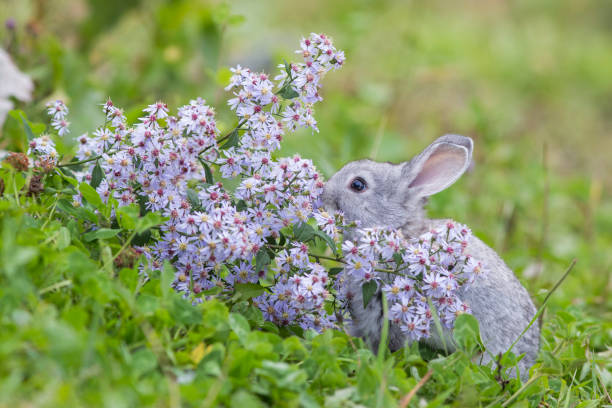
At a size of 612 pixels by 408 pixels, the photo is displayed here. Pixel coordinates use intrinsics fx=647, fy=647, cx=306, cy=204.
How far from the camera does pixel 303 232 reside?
10.6 feet

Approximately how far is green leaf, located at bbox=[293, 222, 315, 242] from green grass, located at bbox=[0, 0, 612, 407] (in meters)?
0.44

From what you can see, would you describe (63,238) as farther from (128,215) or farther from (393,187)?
(393,187)

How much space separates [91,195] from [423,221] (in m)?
2.41

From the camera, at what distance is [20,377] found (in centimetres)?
218

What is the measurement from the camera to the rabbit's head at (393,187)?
449 cm

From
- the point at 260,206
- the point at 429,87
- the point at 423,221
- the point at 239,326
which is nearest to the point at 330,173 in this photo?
the point at 423,221

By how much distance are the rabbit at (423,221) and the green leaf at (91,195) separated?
4.90ft

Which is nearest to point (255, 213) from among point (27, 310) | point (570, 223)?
point (27, 310)

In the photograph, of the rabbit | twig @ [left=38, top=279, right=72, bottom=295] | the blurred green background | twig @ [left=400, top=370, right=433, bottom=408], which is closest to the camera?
twig @ [left=38, top=279, right=72, bottom=295]

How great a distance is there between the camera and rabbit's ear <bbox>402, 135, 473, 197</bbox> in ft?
14.2

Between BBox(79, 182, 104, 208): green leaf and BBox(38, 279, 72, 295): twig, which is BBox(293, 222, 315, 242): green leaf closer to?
BBox(79, 182, 104, 208): green leaf

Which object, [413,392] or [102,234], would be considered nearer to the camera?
[413,392]

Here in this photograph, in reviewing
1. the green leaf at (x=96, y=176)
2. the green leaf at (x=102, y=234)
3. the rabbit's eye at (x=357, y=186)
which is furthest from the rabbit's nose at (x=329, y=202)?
the green leaf at (x=102, y=234)

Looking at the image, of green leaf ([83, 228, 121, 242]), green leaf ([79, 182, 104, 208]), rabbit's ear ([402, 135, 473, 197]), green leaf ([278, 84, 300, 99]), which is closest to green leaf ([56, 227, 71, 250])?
green leaf ([83, 228, 121, 242])
